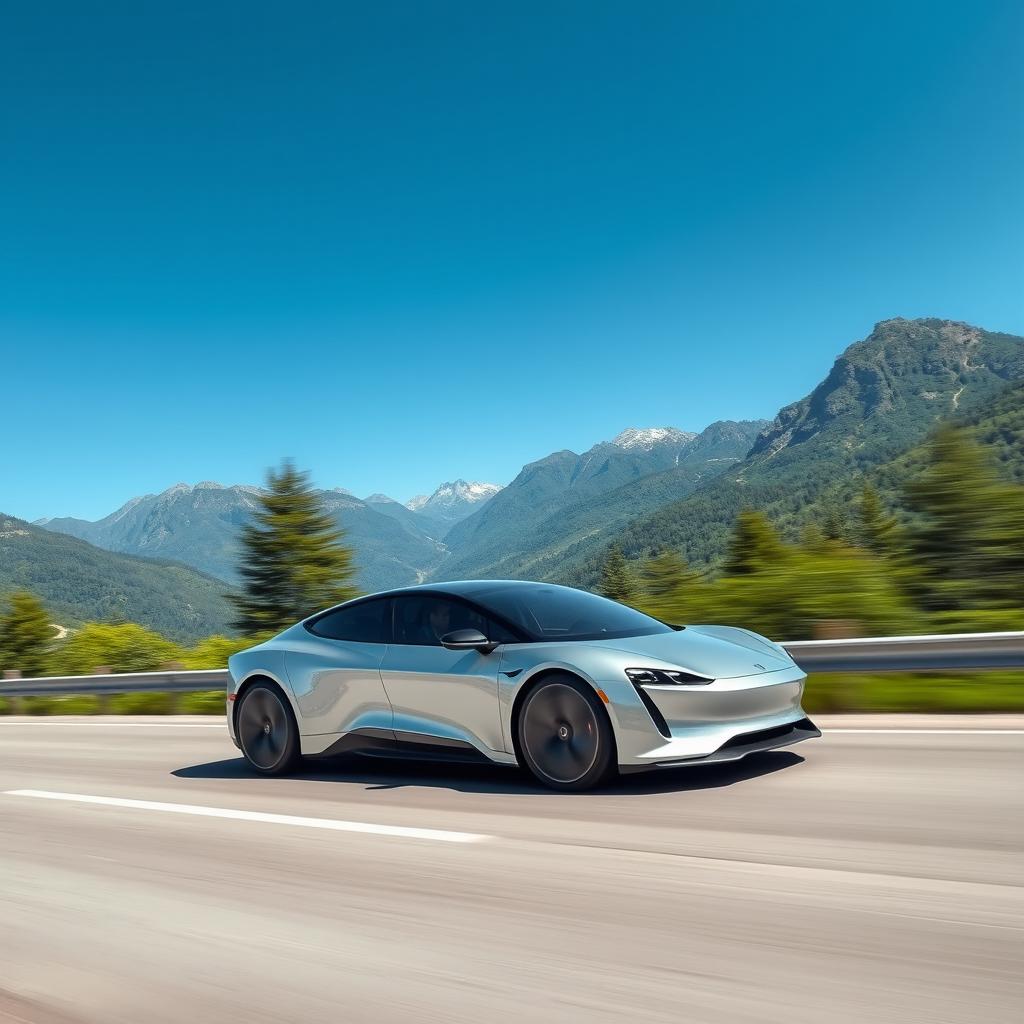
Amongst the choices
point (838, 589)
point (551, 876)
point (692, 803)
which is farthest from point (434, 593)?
point (838, 589)

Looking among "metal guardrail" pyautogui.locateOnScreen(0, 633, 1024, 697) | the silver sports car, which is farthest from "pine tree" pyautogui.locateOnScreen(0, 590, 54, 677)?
"metal guardrail" pyautogui.locateOnScreen(0, 633, 1024, 697)

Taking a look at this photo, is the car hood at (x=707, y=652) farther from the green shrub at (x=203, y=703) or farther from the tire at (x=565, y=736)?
the green shrub at (x=203, y=703)

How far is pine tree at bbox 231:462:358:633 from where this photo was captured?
4047 cm

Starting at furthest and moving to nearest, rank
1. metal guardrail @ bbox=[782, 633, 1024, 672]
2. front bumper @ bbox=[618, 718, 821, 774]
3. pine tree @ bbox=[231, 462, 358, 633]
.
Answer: pine tree @ bbox=[231, 462, 358, 633] < metal guardrail @ bbox=[782, 633, 1024, 672] < front bumper @ bbox=[618, 718, 821, 774]

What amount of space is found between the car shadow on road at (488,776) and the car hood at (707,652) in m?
0.63

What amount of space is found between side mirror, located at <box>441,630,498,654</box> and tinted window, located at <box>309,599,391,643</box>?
0.83 metres

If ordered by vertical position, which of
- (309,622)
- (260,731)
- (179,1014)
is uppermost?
(309,622)

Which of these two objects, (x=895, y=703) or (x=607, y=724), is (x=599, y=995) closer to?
(x=607, y=724)

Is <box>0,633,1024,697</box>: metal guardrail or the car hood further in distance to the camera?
<box>0,633,1024,697</box>: metal guardrail

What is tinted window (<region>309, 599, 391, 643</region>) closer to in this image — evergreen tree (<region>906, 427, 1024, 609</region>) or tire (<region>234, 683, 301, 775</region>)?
tire (<region>234, 683, 301, 775</region>)

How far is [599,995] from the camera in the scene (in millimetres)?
2711

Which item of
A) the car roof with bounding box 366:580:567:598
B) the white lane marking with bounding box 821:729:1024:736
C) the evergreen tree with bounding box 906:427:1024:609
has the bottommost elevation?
the white lane marking with bounding box 821:729:1024:736

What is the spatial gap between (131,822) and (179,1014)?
3131mm

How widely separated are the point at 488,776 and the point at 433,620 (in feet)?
3.30
